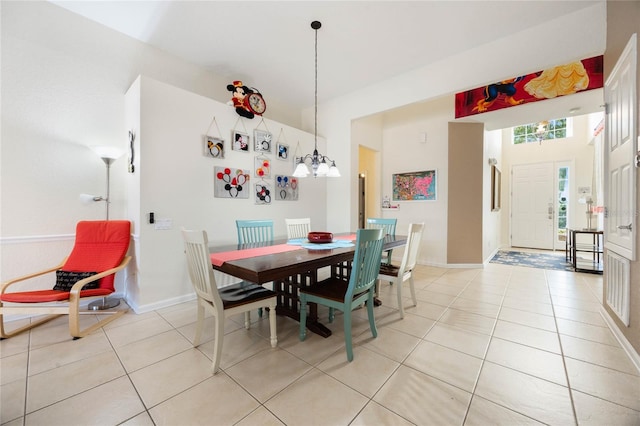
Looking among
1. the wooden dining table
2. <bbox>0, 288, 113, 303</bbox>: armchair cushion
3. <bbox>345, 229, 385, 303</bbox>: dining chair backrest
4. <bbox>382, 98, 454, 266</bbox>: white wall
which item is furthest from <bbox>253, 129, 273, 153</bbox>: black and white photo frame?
<bbox>382, 98, 454, 266</bbox>: white wall

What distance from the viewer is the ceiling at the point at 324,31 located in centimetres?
256

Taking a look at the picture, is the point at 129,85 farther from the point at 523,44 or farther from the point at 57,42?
the point at 523,44

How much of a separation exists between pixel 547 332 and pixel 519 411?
1.27m

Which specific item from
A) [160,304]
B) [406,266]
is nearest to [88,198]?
[160,304]

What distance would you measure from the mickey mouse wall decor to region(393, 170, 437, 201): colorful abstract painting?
307cm

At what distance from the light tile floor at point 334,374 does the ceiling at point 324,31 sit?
3176 mm

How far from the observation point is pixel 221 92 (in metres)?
3.88

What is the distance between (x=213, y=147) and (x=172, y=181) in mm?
668

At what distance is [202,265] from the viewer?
5.53ft

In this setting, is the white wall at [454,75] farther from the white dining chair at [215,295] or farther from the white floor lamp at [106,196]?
the white floor lamp at [106,196]

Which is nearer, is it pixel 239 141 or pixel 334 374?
pixel 334 374

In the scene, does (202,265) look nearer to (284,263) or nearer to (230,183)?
(284,263)

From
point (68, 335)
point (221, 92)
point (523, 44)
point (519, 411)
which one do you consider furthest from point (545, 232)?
point (68, 335)

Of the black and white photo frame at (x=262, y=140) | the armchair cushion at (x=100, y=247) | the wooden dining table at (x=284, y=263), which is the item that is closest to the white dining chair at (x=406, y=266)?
the wooden dining table at (x=284, y=263)
